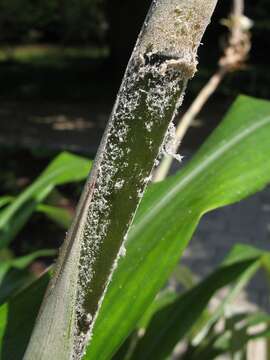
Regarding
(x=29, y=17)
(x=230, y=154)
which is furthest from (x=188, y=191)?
(x=29, y=17)

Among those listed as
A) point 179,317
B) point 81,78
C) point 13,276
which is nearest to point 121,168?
point 179,317

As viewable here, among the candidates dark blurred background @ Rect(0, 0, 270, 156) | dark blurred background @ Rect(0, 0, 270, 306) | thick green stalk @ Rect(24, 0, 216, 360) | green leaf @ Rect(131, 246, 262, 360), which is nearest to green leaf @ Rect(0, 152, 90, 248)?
green leaf @ Rect(131, 246, 262, 360)

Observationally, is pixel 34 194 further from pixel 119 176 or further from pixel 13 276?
pixel 119 176

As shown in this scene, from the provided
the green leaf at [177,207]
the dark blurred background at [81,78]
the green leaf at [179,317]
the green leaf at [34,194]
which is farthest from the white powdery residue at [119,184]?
the dark blurred background at [81,78]

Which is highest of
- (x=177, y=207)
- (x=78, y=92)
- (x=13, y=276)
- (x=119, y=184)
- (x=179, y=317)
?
(x=119, y=184)

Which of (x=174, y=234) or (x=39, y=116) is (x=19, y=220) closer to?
(x=174, y=234)

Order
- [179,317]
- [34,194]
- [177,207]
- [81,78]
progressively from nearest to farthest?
[177,207]
[179,317]
[34,194]
[81,78]

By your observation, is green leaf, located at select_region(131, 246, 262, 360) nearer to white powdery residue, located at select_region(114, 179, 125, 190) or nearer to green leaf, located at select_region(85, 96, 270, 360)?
green leaf, located at select_region(85, 96, 270, 360)
